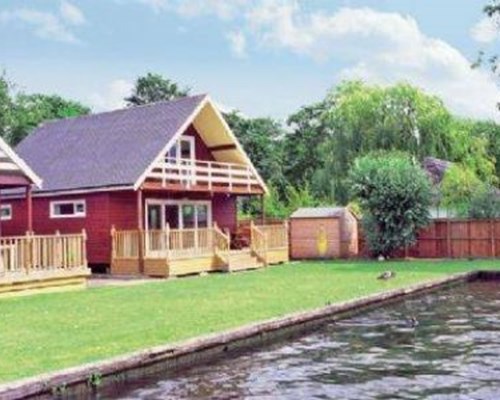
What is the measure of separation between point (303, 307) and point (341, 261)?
17335 mm

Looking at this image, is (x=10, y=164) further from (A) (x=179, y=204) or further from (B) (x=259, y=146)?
(B) (x=259, y=146)

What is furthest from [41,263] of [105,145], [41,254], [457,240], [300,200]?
[300,200]

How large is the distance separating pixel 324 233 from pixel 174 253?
1062 centimetres

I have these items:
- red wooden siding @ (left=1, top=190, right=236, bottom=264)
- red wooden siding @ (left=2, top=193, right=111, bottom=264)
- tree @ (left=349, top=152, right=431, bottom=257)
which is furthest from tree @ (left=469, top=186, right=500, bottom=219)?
red wooden siding @ (left=2, top=193, right=111, bottom=264)

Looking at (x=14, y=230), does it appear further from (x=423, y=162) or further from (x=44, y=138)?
(x=423, y=162)

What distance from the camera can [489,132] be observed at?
247 ft

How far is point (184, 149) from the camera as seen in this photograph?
1348 inches

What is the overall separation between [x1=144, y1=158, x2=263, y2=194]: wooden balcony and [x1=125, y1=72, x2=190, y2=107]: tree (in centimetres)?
2894

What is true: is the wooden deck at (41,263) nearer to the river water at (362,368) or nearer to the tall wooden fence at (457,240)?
the river water at (362,368)

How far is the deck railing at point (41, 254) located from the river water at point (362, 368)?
29.9 ft

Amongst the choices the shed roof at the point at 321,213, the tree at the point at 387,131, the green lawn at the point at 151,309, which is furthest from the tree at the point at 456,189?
the green lawn at the point at 151,309

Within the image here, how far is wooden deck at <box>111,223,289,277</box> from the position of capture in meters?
28.0

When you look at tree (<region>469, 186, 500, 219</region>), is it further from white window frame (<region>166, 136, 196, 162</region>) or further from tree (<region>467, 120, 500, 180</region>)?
tree (<region>467, 120, 500, 180</region>)

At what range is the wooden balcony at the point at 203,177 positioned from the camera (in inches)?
1167
